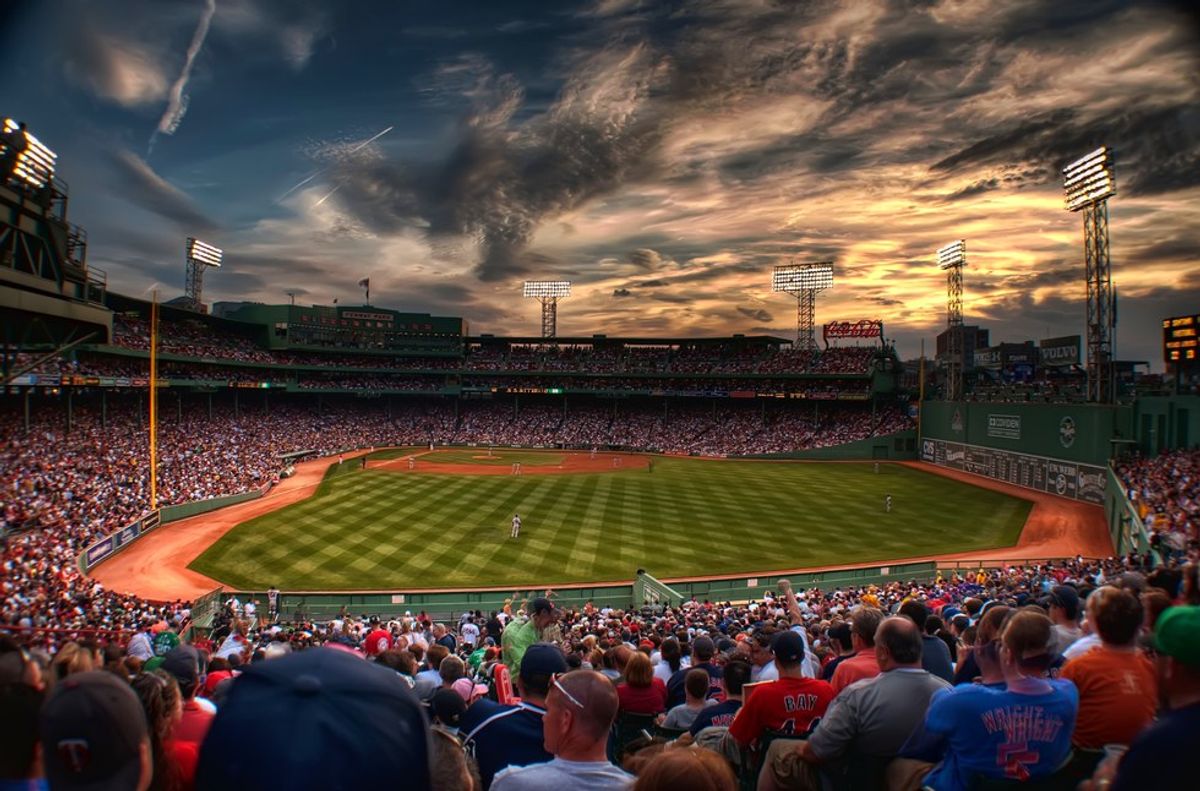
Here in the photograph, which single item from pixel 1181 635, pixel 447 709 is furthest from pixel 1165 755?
pixel 447 709

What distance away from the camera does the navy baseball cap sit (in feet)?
5.34

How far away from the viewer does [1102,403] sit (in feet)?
136

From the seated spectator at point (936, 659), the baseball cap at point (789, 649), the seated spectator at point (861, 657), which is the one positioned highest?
the baseball cap at point (789, 649)

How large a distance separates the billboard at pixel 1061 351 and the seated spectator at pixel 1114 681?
75401 millimetres

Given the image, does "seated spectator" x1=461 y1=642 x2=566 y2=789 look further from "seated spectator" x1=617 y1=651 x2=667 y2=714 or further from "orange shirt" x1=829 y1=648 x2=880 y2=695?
"orange shirt" x1=829 y1=648 x2=880 y2=695

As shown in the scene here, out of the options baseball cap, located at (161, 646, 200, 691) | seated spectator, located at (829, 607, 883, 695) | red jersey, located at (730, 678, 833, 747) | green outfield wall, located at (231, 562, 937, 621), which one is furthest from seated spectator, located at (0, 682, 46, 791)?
green outfield wall, located at (231, 562, 937, 621)

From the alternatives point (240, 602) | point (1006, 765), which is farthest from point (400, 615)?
point (1006, 765)

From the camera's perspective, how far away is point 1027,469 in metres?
46.5

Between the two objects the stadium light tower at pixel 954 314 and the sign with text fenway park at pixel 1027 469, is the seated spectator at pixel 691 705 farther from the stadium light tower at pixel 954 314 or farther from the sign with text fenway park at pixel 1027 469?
the stadium light tower at pixel 954 314

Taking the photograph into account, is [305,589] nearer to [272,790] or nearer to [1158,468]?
[272,790]

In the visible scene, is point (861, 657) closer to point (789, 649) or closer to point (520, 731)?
point (789, 649)

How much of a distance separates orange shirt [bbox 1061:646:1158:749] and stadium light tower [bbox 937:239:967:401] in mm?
62657

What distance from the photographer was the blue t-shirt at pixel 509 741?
156 inches

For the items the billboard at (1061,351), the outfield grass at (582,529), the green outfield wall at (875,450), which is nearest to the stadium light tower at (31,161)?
the outfield grass at (582,529)
